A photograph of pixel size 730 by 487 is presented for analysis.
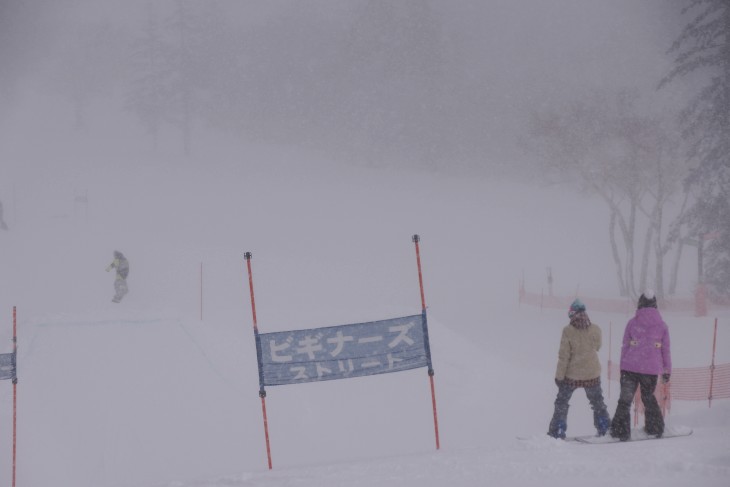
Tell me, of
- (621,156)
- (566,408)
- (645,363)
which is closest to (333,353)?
(566,408)

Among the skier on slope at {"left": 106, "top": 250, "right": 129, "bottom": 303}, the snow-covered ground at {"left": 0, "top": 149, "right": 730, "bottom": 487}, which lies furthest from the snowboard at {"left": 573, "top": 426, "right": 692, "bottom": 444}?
the skier on slope at {"left": 106, "top": 250, "right": 129, "bottom": 303}

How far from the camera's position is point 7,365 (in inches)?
316

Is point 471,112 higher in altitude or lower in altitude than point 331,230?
higher

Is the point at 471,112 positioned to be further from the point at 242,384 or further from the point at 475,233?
the point at 242,384

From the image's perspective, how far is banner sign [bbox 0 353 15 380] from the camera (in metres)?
7.88

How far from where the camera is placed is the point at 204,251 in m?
23.6

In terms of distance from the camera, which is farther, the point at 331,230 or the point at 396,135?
the point at 396,135

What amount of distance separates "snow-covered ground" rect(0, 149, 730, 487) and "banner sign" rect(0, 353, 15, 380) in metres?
1.33

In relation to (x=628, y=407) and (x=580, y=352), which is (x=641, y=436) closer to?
(x=628, y=407)

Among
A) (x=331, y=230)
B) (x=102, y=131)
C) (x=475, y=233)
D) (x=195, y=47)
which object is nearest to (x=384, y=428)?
(x=331, y=230)

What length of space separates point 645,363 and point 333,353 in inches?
136

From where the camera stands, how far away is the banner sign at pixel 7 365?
7.88 metres

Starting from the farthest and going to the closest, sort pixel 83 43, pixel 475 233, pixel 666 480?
pixel 83 43
pixel 475 233
pixel 666 480

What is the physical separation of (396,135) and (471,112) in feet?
35.1
